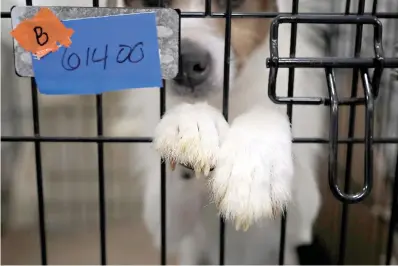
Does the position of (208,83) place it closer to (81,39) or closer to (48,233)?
(81,39)

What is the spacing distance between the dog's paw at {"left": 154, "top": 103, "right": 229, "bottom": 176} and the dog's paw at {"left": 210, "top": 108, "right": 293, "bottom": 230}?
0.01 meters

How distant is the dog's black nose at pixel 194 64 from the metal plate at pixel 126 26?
14 centimetres

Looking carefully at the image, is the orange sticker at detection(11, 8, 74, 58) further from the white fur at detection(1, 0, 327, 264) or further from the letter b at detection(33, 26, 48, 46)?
the white fur at detection(1, 0, 327, 264)

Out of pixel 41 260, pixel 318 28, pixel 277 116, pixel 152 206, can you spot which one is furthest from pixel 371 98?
pixel 41 260

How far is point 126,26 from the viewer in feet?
2.20

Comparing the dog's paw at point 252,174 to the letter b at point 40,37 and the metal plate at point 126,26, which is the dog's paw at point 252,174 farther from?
the letter b at point 40,37

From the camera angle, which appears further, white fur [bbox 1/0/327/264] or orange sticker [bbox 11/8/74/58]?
white fur [bbox 1/0/327/264]

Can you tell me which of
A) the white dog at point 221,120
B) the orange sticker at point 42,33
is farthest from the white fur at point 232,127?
the orange sticker at point 42,33

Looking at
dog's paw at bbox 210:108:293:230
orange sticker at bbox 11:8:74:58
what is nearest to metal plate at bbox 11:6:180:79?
orange sticker at bbox 11:8:74:58

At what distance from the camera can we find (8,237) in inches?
33.5

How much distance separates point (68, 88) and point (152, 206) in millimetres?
270

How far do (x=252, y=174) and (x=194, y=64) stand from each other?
268mm

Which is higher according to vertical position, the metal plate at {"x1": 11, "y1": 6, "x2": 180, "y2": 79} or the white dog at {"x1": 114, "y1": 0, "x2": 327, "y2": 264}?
the metal plate at {"x1": 11, "y1": 6, "x2": 180, "y2": 79}

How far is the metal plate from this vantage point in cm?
67
